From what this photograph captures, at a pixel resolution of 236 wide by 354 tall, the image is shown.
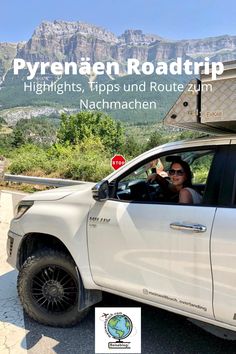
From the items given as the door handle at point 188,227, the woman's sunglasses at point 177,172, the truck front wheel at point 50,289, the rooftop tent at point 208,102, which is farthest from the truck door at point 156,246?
the truck front wheel at point 50,289

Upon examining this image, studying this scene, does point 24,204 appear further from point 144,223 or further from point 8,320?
point 144,223

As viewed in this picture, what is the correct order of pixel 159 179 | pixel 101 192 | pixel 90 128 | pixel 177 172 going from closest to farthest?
pixel 101 192
pixel 177 172
pixel 159 179
pixel 90 128

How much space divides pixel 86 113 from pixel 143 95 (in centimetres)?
9092

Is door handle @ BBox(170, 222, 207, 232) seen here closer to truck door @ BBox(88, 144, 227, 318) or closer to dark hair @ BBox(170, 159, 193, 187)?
truck door @ BBox(88, 144, 227, 318)

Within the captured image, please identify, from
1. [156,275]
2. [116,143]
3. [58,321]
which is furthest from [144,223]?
[116,143]

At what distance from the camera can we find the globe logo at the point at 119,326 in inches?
124

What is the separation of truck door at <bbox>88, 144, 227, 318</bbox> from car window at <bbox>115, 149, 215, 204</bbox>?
0.01 m

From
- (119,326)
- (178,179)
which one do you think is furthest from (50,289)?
(178,179)

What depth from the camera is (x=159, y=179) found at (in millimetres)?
3650

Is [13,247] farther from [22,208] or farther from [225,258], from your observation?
[225,258]

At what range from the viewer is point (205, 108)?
8.85 feet

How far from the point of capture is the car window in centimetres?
306

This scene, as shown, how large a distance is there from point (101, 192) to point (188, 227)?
32.1 inches

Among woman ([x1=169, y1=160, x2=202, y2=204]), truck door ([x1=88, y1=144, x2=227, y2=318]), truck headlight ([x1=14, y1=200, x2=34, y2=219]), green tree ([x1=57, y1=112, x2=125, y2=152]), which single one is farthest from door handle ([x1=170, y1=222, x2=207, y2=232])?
green tree ([x1=57, y1=112, x2=125, y2=152])
